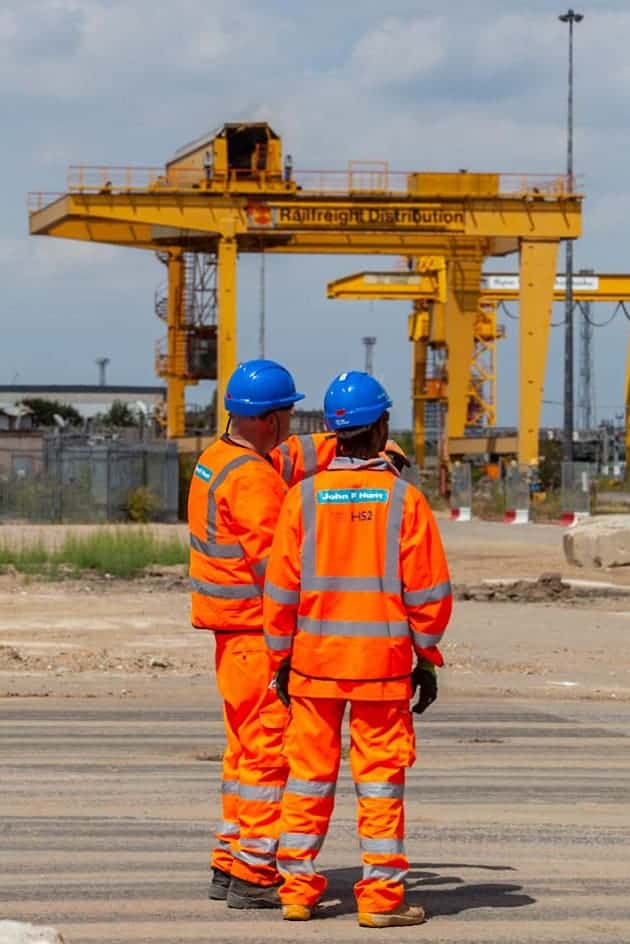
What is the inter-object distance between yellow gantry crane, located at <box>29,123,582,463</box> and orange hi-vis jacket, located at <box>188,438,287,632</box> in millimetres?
36540

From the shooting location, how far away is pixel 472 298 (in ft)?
180

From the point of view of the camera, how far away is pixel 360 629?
21.1 feet

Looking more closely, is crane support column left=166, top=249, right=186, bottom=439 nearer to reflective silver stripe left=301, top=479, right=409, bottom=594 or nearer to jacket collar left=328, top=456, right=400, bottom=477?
jacket collar left=328, top=456, right=400, bottom=477

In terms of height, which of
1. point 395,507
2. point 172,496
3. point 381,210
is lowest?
point 172,496

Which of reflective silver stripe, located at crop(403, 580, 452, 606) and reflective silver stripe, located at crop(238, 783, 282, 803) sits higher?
reflective silver stripe, located at crop(403, 580, 452, 606)

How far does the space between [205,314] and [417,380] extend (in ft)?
41.1

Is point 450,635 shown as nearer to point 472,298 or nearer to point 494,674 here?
point 494,674

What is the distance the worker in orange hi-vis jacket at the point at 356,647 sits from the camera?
638cm

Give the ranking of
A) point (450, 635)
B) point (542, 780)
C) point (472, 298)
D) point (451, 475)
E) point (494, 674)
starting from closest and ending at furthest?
point (542, 780) < point (494, 674) < point (450, 635) < point (451, 475) < point (472, 298)

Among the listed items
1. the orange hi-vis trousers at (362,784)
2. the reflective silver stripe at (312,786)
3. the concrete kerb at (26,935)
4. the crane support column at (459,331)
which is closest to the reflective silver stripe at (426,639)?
the orange hi-vis trousers at (362,784)

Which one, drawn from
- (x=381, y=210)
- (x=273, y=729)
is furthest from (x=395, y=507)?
(x=381, y=210)

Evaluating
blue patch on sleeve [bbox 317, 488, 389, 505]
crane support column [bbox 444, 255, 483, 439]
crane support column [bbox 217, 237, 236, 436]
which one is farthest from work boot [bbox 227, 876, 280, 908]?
crane support column [bbox 444, 255, 483, 439]

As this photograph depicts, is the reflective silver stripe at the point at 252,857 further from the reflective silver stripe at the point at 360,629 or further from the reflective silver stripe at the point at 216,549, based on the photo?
the reflective silver stripe at the point at 216,549

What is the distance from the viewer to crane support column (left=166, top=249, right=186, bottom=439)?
175 feet
